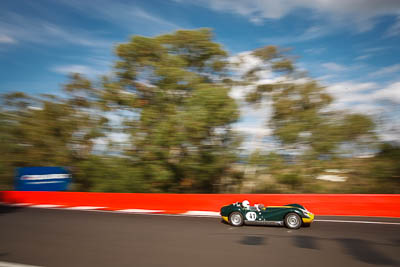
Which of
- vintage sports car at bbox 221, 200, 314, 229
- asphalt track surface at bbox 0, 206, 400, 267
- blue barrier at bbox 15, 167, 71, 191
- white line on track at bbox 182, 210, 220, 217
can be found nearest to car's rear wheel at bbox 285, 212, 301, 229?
vintage sports car at bbox 221, 200, 314, 229

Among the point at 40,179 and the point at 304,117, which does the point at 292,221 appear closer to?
the point at 304,117

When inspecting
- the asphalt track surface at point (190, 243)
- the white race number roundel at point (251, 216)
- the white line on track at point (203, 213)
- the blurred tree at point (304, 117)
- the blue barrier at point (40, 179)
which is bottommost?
the asphalt track surface at point (190, 243)

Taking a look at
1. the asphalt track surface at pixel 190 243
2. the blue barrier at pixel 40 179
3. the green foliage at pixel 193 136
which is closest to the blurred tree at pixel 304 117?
the green foliage at pixel 193 136

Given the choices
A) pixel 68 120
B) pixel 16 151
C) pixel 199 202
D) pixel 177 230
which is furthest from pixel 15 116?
pixel 177 230

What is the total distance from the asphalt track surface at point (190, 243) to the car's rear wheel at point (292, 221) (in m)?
0.25

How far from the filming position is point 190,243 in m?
6.42

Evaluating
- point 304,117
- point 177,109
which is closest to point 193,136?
point 177,109

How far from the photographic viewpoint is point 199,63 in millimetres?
17906

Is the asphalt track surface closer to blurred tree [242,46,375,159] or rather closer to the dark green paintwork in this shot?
the dark green paintwork

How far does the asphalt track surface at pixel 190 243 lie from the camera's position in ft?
17.1

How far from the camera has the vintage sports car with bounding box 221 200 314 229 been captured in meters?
7.58

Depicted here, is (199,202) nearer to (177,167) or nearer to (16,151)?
(177,167)

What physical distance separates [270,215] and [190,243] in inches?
101

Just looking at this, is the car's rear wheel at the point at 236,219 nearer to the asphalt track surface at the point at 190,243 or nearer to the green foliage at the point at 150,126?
the asphalt track surface at the point at 190,243
